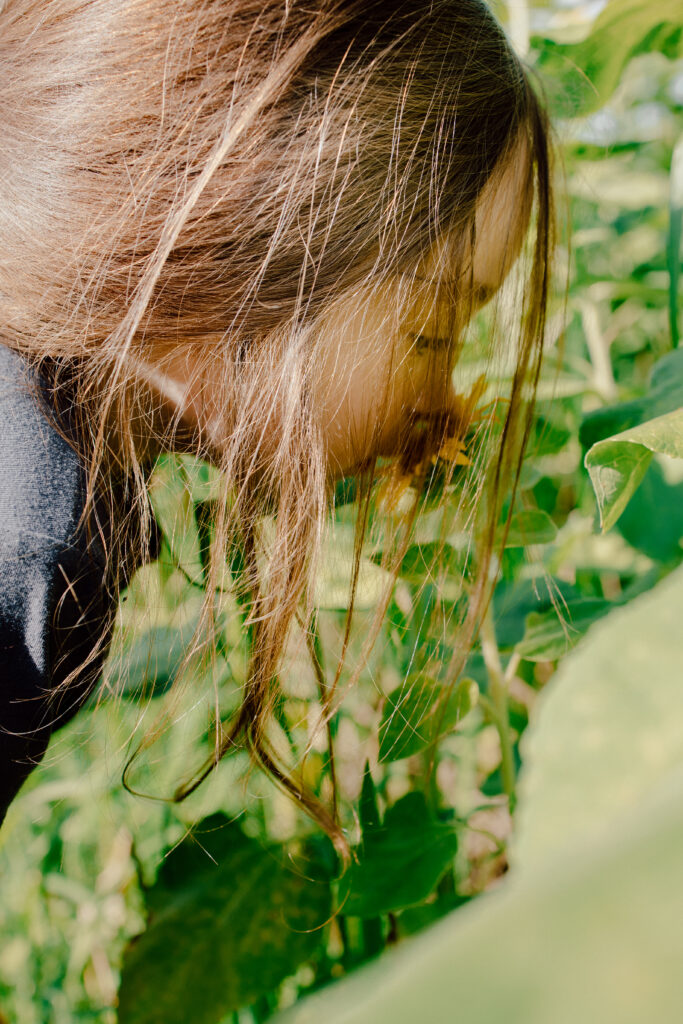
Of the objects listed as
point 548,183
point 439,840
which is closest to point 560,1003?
point 439,840

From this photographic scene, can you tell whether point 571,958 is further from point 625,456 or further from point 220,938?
point 220,938

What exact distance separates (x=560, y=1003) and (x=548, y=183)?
2.41 feet

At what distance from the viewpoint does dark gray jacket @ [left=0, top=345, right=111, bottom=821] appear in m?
0.55

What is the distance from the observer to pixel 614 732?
110 mm

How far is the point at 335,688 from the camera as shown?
668 millimetres

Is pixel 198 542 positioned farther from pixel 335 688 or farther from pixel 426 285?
pixel 426 285

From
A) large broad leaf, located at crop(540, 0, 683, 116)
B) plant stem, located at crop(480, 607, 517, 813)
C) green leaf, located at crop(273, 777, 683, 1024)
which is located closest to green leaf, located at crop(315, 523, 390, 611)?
plant stem, located at crop(480, 607, 517, 813)

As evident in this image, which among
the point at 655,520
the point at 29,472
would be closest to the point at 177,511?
the point at 29,472

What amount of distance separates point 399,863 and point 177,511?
1.24ft

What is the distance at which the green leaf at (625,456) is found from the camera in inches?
10.2

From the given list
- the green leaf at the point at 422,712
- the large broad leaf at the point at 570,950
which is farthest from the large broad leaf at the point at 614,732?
the green leaf at the point at 422,712

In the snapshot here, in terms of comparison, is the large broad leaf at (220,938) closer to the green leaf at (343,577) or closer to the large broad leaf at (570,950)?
the green leaf at (343,577)

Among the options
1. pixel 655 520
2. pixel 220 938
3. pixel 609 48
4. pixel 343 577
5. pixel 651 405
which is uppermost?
pixel 609 48

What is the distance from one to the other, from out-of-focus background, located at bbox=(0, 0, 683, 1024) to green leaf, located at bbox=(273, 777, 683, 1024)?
215 mm
